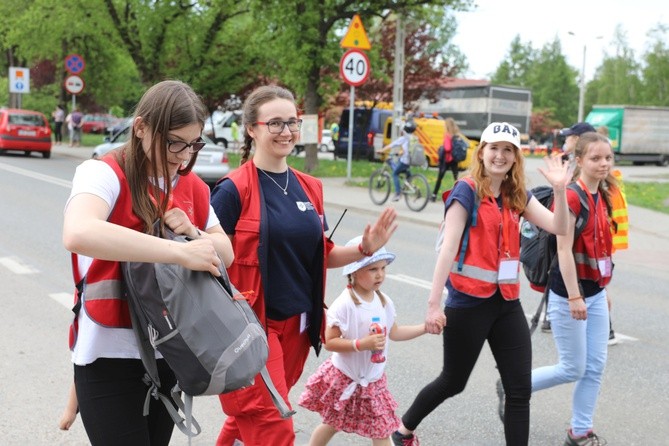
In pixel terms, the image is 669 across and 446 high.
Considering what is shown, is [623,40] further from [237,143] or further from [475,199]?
[475,199]

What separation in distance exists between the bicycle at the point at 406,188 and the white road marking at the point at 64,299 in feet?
28.9

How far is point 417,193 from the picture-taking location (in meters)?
15.8

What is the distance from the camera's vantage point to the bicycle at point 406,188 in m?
15.7

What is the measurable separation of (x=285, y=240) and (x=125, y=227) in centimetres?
102

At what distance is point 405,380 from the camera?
563 cm

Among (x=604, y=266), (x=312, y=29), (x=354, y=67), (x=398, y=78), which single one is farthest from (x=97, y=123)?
(x=604, y=266)

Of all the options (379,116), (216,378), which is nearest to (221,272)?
(216,378)

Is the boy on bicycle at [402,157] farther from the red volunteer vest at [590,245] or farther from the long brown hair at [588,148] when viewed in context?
the red volunteer vest at [590,245]

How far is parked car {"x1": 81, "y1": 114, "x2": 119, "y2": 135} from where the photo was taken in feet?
187

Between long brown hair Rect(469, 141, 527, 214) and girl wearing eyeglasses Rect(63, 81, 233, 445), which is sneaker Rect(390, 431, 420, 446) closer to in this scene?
long brown hair Rect(469, 141, 527, 214)

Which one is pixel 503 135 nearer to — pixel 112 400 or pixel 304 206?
pixel 304 206

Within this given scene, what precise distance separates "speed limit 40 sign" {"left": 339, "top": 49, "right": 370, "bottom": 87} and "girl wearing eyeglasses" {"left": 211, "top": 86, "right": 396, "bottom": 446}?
14.1m

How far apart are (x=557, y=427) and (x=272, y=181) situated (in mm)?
2621

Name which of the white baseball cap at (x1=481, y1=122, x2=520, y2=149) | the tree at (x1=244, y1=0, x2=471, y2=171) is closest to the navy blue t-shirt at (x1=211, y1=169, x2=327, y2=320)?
the white baseball cap at (x1=481, y1=122, x2=520, y2=149)
